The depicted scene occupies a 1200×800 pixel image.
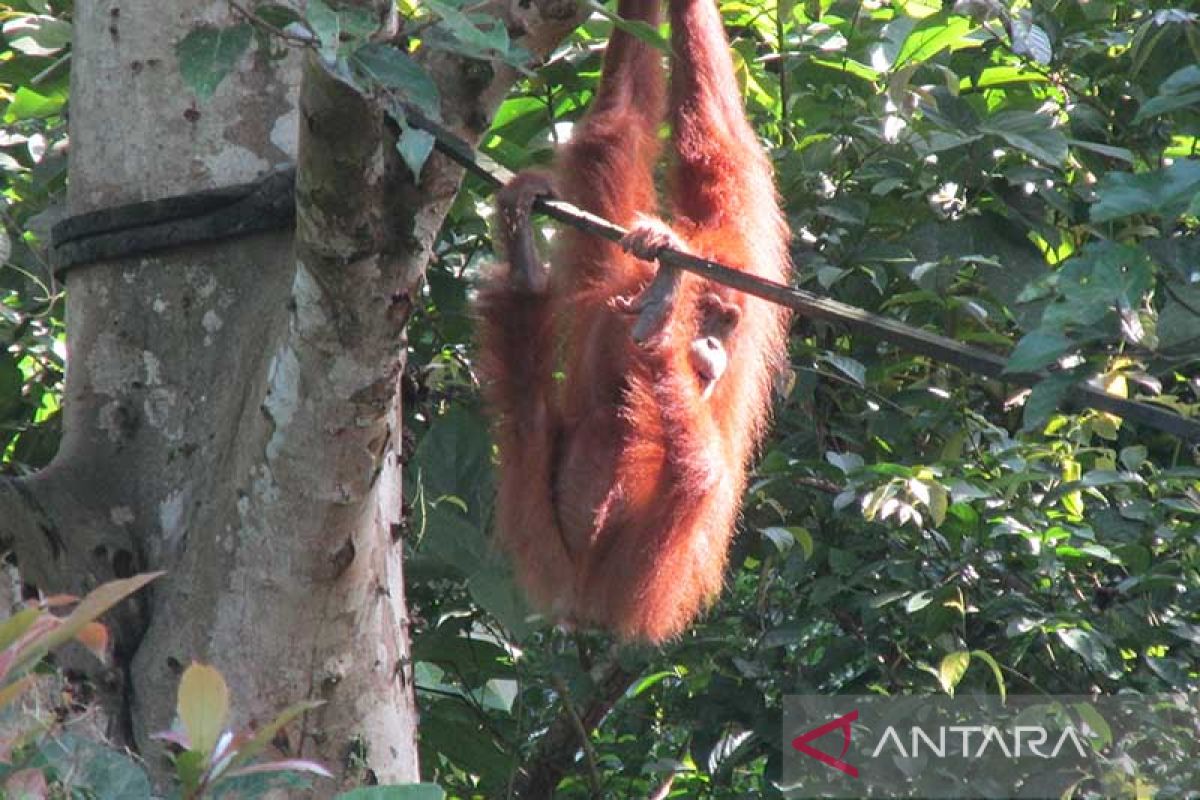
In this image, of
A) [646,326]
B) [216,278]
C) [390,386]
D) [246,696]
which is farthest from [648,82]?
[246,696]

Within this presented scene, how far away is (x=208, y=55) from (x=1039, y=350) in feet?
3.45

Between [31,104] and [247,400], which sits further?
[31,104]

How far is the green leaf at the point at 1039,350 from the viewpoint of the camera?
1.83m

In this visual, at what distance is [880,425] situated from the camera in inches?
141

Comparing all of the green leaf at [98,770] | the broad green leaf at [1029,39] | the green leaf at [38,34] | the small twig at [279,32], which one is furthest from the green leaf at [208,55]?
the broad green leaf at [1029,39]

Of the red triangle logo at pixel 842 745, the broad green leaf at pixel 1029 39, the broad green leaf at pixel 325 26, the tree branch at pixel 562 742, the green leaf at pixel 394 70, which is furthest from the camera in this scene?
the tree branch at pixel 562 742

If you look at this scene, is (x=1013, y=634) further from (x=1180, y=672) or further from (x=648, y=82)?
(x=648, y=82)

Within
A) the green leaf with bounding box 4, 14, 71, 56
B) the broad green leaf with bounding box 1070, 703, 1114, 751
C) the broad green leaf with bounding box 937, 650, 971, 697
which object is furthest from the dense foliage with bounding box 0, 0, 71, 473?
the broad green leaf with bounding box 1070, 703, 1114, 751

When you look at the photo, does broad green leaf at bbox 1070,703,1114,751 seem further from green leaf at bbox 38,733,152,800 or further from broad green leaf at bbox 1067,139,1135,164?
green leaf at bbox 38,733,152,800

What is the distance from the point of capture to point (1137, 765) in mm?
3217

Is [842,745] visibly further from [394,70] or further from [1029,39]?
[394,70]

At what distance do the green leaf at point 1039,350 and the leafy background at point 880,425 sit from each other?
96 cm

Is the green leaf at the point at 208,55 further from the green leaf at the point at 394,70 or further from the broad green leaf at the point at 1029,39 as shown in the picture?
the broad green leaf at the point at 1029,39

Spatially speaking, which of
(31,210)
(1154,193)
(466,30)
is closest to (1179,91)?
(1154,193)
